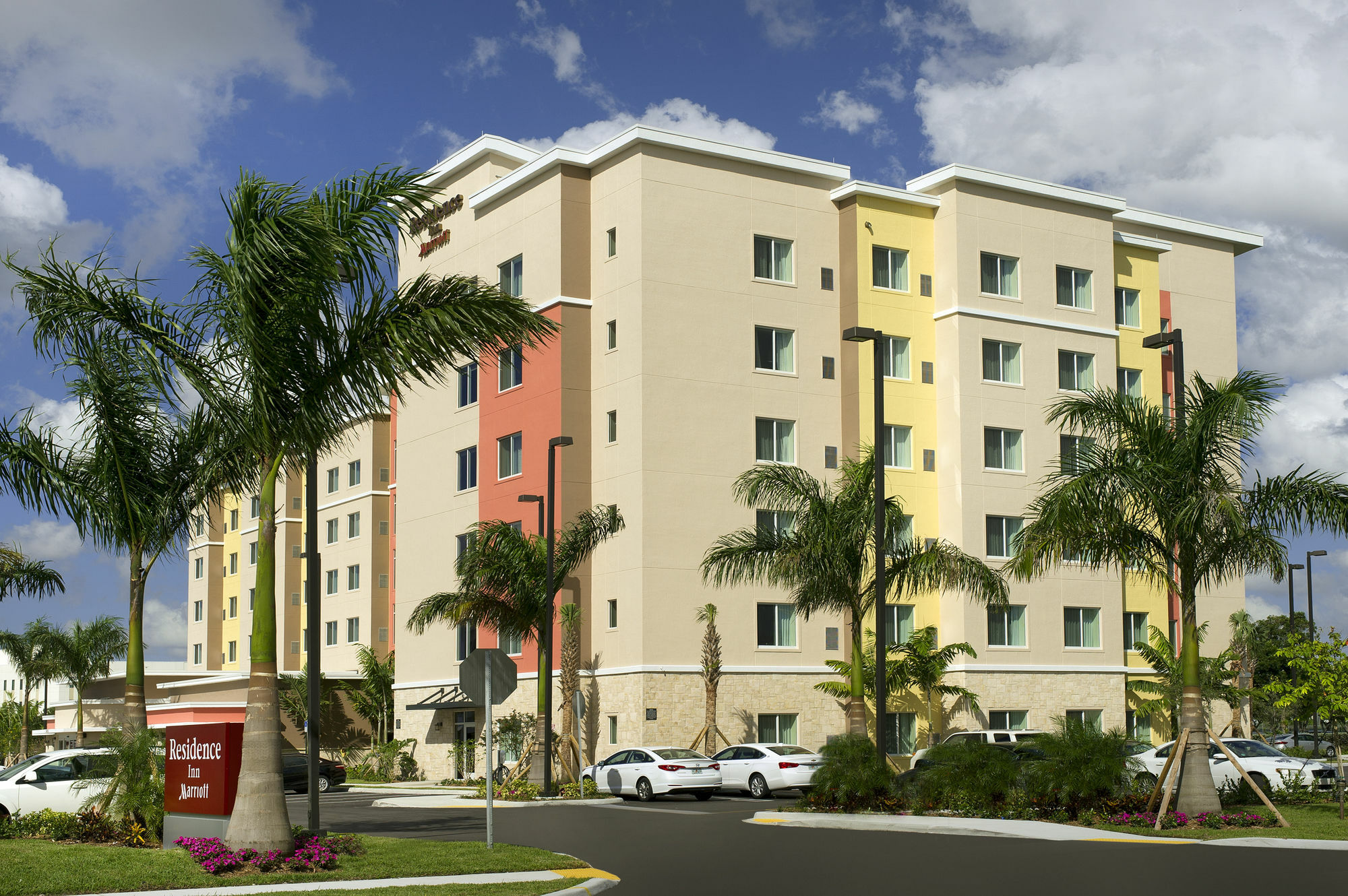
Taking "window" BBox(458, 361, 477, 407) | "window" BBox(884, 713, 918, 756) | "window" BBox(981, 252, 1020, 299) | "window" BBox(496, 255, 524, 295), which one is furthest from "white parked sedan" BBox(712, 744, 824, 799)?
"window" BBox(981, 252, 1020, 299)

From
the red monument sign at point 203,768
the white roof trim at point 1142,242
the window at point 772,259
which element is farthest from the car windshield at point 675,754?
the white roof trim at point 1142,242

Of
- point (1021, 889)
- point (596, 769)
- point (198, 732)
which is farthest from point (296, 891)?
point (596, 769)

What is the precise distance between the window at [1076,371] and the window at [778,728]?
Result: 52.0 ft

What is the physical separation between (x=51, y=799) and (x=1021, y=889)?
59.0 feet

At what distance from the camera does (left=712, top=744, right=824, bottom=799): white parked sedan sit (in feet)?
114

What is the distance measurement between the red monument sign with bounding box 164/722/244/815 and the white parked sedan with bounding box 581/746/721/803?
1690 centimetres

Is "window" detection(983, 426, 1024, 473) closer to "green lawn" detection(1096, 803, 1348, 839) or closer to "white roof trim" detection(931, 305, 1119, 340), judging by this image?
"white roof trim" detection(931, 305, 1119, 340)

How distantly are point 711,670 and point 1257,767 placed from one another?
55.3 ft

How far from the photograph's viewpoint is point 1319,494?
2331 centimetres

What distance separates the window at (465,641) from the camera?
49.6 meters

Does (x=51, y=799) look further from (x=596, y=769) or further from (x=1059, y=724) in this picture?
(x=1059, y=724)

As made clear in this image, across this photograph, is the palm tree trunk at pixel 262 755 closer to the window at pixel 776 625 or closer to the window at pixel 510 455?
the window at pixel 776 625

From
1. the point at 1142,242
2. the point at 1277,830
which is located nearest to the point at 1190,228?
the point at 1142,242

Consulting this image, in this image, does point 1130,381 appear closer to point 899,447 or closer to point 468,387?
point 899,447
